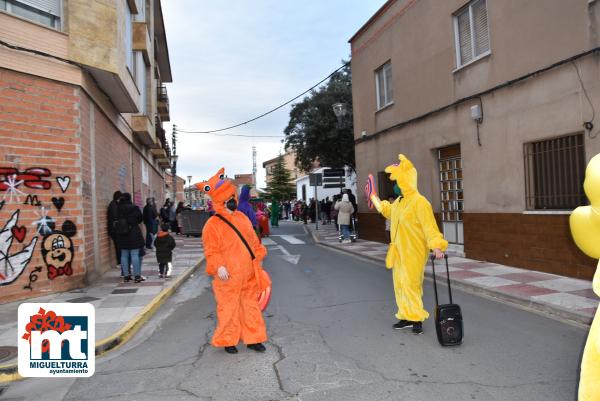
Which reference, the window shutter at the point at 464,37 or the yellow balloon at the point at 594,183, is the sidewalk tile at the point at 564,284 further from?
the yellow balloon at the point at 594,183

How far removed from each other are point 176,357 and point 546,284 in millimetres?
5872

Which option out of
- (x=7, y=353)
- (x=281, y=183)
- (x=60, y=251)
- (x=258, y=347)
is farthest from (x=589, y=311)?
(x=281, y=183)

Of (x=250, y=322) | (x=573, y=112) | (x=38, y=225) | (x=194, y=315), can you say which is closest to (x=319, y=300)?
(x=194, y=315)

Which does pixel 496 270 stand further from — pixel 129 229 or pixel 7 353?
pixel 7 353

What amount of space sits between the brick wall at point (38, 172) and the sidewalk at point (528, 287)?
6.64 metres

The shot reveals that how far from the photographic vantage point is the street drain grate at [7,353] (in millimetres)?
4580

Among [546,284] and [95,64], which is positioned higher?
[95,64]

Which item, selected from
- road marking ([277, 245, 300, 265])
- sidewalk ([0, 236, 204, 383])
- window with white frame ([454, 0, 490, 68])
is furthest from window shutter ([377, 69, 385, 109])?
sidewalk ([0, 236, 204, 383])

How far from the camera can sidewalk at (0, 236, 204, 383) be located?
16.7ft

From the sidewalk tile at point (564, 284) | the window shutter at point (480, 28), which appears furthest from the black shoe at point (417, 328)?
the window shutter at point (480, 28)

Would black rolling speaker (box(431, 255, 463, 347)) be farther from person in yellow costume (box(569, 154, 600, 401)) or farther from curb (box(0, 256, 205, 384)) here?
curb (box(0, 256, 205, 384))

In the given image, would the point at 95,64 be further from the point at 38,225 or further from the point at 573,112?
the point at 573,112

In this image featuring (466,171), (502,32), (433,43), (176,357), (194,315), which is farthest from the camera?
(433,43)

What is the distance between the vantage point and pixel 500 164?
9648 mm
